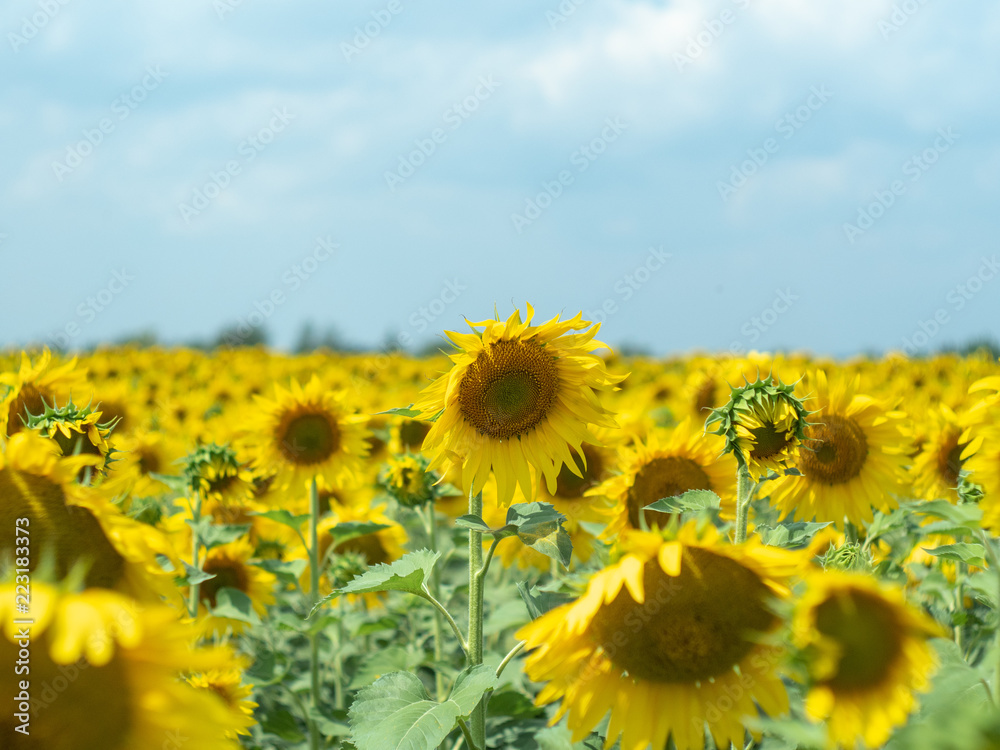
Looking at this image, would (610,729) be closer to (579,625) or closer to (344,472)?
(579,625)

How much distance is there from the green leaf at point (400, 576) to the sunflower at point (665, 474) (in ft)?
3.30

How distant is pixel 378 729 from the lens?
222 cm

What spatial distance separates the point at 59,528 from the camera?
149 cm

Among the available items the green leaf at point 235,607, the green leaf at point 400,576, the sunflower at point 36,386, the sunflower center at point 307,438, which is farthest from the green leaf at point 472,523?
the sunflower center at point 307,438

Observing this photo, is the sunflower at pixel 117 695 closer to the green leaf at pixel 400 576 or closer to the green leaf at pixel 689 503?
the green leaf at pixel 400 576

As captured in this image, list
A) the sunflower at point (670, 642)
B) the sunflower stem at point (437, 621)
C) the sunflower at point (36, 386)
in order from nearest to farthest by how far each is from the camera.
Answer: the sunflower at point (670, 642), the sunflower at point (36, 386), the sunflower stem at point (437, 621)

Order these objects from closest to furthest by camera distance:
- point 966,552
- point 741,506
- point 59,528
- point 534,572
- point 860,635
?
point 860,635 → point 59,528 → point 966,552 → point 741,506 → point 534,572

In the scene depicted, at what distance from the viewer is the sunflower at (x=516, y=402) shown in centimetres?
272

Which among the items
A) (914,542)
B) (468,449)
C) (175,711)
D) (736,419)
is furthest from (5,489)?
(914,542)

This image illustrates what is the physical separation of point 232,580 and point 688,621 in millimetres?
3584

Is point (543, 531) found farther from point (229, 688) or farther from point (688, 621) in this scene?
point (229, 688)

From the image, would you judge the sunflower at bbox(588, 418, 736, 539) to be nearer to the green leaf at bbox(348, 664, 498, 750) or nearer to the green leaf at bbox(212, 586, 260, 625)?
the green leaf at bbox(348, 664, 498, 750)

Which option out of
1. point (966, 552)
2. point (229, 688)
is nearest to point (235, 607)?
point (229, 688)

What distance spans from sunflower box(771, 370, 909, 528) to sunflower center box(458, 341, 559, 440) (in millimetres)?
1296
